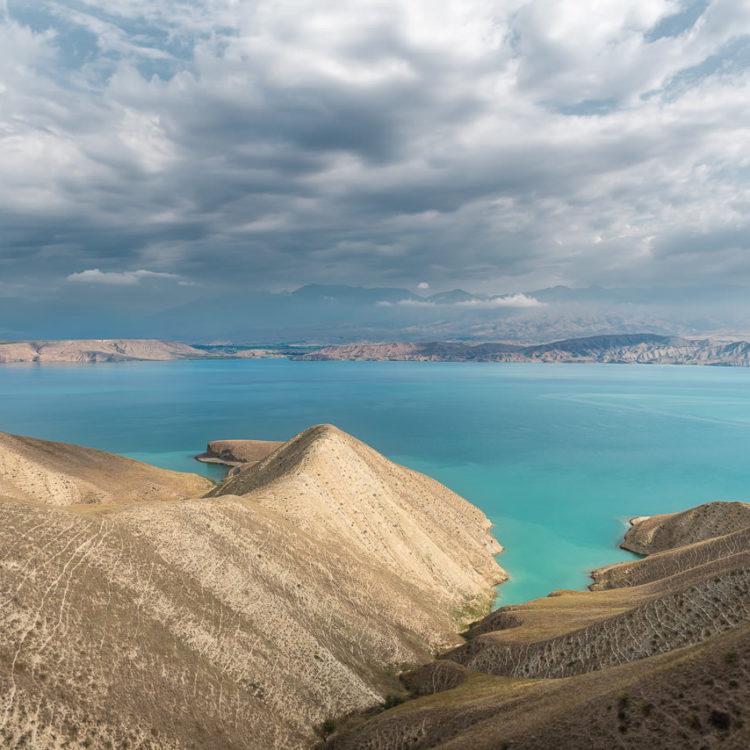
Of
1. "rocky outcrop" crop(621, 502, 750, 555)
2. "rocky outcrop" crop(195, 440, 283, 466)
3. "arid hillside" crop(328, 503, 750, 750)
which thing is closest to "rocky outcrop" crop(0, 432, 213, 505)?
"rocky outcrop" crop(195, 440, 283, 466)

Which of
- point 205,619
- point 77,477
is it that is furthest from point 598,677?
point 77,477

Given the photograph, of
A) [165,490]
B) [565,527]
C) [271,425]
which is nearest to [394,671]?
[565,527]

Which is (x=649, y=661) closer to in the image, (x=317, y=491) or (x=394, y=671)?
(x=394, y=671)

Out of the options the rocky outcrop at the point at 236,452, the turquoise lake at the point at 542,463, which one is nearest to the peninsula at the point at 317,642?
the turquoise lake at the point at 542,463

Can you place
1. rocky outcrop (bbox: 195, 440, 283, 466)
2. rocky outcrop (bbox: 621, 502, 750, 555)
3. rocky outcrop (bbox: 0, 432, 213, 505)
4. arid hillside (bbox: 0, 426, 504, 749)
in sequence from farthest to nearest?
1. rocky outcrop (bbox: 195, 440, 283, 466)
2. rocky outcrop (bbox: 0, 432, 213, 505)
3. rocky outcrop (bbox: 621, 502, 750, 555)
4. arid hillside (bbox: 0, 426, 504, 749)

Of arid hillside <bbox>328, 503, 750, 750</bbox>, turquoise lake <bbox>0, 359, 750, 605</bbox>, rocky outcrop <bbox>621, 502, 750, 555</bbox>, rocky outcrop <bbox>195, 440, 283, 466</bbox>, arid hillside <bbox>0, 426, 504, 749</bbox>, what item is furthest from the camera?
rocky outcrop <bbox>195, 440, 283, 466</bbox>

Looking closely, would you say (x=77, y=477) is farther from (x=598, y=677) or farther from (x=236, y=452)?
(x=598, y=677)

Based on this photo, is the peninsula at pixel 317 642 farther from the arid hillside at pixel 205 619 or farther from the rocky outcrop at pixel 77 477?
the rocky outcrop at pixel 77 477

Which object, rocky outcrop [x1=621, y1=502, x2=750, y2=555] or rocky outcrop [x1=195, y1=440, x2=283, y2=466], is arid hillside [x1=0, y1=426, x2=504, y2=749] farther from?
rocky outcrop [x1=195, y1=440, x2=283, y2=466]
